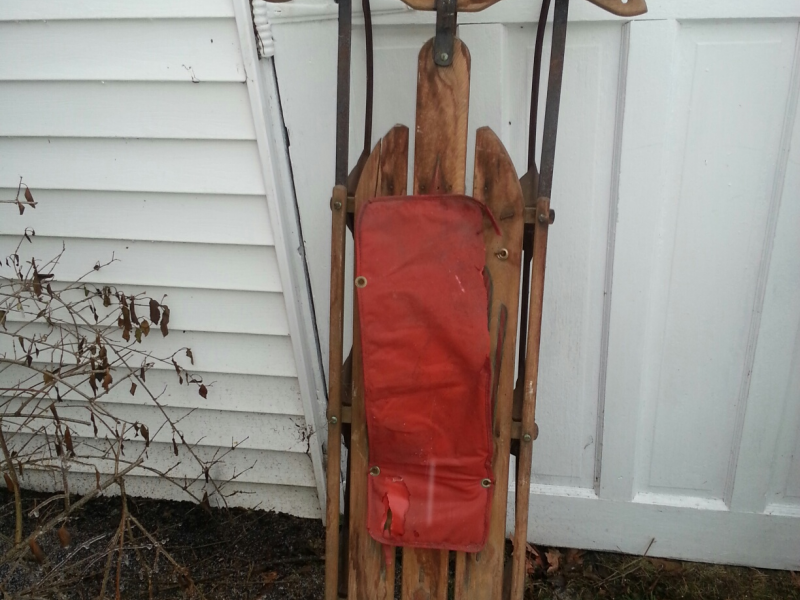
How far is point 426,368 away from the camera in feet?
4.19

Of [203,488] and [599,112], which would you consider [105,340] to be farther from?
[599,112]

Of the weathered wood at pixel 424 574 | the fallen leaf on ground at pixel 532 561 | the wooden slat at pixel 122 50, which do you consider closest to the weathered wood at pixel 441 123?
the wooden slat at pixel 122 50

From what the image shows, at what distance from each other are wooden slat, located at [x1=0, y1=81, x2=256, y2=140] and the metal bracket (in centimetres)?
58

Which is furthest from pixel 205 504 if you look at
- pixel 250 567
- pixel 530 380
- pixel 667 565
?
pixel 667 565

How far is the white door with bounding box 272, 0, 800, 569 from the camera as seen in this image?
4.67 feet

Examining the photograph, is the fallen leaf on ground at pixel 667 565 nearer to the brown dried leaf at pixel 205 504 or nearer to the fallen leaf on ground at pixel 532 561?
the fallen leaf on ground at pixel 532 561

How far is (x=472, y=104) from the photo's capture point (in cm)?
149

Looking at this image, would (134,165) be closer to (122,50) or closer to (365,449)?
(122,50)

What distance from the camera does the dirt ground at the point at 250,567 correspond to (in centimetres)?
188

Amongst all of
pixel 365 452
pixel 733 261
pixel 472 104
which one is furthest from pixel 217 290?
pixel 733 261

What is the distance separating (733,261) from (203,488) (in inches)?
69.9

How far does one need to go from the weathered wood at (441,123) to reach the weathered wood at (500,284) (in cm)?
4

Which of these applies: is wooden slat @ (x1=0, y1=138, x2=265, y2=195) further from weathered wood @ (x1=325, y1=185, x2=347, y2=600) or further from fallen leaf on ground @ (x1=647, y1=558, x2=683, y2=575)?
fallen leaf on ground @ (x1=647, y1=558, x2=683, y2=575)

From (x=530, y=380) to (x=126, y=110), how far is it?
1207mm
